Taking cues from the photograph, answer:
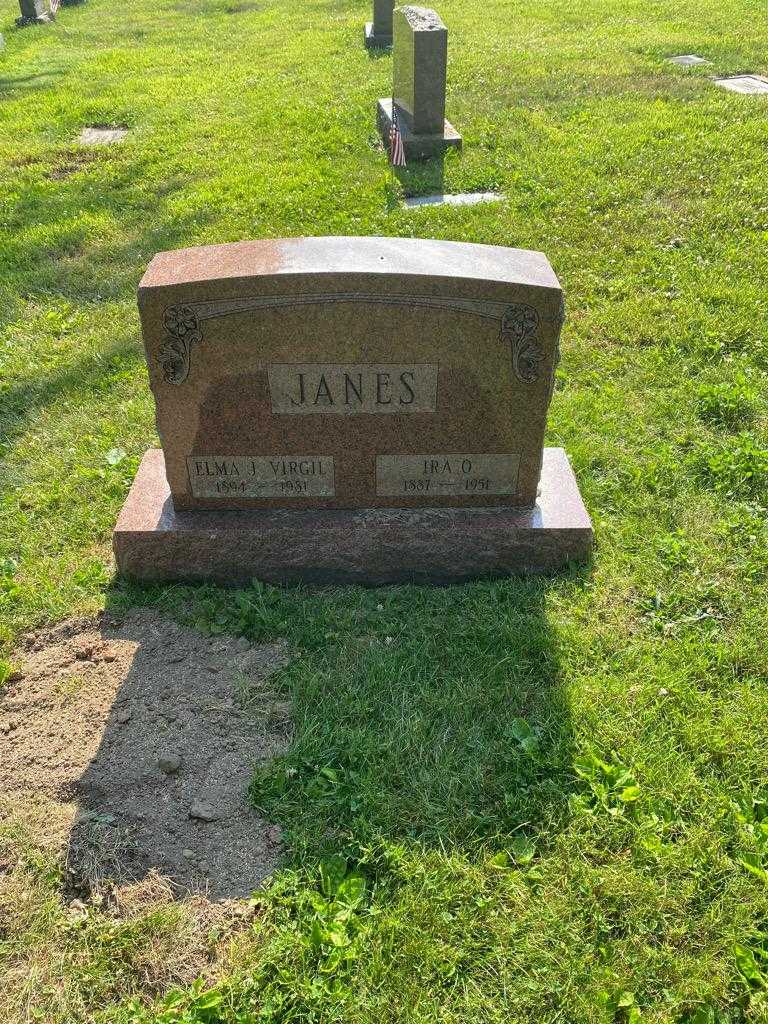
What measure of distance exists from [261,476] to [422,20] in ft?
22.9

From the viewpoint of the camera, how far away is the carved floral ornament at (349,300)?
3.26 meters

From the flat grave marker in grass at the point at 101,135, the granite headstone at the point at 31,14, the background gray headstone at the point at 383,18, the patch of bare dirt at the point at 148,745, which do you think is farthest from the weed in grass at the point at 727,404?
the granite headstone at the point at 31,14

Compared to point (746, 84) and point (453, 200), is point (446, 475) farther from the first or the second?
point (746, 84)

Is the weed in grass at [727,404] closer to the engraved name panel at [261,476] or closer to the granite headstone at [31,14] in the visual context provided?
the engraved name panel at [261,476]

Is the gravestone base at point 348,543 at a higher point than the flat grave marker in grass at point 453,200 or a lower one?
lower

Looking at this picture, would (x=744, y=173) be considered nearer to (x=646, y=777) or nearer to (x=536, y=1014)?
(x=646, y=777)

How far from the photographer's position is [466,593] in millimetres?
3705

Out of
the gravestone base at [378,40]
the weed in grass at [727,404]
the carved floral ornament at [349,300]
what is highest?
the carved floral ornament at [349,300]

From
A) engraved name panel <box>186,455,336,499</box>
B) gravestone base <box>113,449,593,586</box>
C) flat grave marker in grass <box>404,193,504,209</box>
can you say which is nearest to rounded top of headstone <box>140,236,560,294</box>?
engraved name panel <box>186,455,336,499</box>

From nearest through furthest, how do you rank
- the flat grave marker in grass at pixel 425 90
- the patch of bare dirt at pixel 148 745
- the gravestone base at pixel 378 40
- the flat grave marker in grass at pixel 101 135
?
the patch of bare dirt at pixel 148 745, the flat grave marker in grass at pixel 425 90, the flat grave marker in grass at pixel 101 135, the gravestone base at pixel 378 40

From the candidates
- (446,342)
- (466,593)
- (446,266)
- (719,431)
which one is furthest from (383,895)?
(719,431)

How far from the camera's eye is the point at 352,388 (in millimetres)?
3482

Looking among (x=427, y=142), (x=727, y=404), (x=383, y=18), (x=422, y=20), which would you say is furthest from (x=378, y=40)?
(x=727, y=404)

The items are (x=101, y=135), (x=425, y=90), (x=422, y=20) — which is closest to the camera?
(x=425, y=90)
